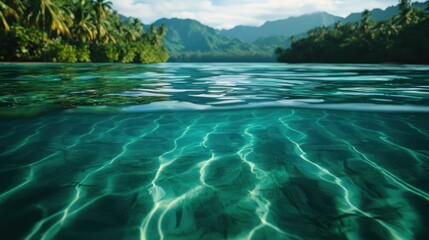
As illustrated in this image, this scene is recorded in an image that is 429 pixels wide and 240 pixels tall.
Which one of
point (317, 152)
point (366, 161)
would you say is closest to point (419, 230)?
point (366, 161)

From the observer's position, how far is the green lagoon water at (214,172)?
197 cm

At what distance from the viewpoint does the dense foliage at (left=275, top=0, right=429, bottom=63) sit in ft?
137

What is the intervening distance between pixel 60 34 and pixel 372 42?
5213 cm

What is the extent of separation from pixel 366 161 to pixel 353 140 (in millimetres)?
779

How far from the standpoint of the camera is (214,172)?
9.45ft

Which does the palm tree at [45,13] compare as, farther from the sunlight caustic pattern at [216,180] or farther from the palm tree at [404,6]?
the palm tree at [404,6]

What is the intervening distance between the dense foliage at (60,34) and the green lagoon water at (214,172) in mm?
26428

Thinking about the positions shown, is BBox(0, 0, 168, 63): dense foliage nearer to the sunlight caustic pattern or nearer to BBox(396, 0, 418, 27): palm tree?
the sunlight caustic pattern

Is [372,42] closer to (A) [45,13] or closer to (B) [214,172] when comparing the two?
(A) [45,13]

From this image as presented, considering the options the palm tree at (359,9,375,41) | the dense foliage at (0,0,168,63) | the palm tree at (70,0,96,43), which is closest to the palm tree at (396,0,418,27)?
the palm tree at (359,9,375,41)

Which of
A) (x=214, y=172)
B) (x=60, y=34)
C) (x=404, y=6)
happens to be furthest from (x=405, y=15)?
(x=214, y=172)

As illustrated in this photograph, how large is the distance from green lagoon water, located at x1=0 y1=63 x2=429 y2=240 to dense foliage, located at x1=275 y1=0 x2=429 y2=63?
44.8 metres

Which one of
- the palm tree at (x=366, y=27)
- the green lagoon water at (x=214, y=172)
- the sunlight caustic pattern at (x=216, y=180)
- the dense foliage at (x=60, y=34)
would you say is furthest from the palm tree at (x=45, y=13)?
the palm tree at (x=366, y=27)

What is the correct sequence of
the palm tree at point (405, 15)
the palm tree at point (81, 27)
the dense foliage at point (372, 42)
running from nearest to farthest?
the palm tree at point (81, 27) → the dense foliage at point (372, 42) → the palm tree at point (405, 15)
